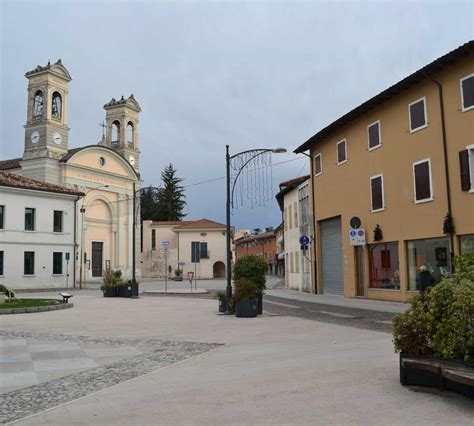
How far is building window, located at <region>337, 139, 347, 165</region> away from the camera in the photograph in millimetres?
26391

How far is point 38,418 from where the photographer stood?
18.1 ft

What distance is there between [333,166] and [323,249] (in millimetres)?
4882

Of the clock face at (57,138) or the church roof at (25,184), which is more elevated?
the clock face at (57,138)

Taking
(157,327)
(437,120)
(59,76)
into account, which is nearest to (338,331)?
(157,327)

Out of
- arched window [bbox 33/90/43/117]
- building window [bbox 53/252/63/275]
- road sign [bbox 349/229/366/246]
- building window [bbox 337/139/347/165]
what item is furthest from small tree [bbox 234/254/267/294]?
arched window [bbox 33/90/43/117]

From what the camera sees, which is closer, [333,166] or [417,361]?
[417,361]

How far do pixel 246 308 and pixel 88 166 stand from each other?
139ft

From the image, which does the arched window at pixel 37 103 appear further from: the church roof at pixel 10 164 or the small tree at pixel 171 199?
the small tree at pixel 171 199

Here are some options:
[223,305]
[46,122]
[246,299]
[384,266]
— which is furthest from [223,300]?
[46,122]

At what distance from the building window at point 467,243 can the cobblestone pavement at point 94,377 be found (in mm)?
11054

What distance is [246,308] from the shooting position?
53.4 ft

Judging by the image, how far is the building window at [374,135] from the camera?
23.3 meters

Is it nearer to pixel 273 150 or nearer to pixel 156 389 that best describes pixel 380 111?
pixel 273 150

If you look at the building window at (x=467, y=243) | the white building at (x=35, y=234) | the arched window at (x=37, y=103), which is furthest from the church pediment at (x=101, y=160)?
the building window at (x=467, y=243)
